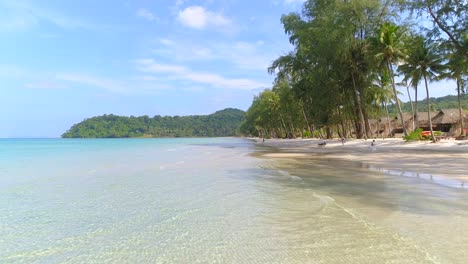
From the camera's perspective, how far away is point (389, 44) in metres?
30.7

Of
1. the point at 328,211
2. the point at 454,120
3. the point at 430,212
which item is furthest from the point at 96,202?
the point at 454,120

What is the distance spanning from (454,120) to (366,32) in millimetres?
26326

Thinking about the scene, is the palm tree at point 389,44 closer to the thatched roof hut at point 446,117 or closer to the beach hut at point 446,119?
the beach hut at point 446,119

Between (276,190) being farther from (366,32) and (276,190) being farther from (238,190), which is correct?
(366,32)

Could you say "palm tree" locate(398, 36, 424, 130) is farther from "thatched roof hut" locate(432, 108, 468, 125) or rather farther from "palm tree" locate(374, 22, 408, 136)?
"thatched roof hut" locate(432, 108, 468, 125)

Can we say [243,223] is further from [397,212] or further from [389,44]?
[389,44]

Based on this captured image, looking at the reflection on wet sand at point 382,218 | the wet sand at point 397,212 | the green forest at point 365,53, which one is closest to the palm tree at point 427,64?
the green forest at point 365,53

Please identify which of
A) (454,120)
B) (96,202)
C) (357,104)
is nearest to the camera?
(96,202)

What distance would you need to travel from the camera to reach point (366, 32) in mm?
34562

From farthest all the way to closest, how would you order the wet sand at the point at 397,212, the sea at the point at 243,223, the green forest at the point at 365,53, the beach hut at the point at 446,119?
the beach hut at the point at 446,119
the green forest at the point at 365,53
the sea at the point at 243,223
the wet sand at the point at 397,212

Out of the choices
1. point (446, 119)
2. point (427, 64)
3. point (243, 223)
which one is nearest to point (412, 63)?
point (427, 64)

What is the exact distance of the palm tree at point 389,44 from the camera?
1216 inches

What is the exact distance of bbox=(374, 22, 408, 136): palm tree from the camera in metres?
30.9

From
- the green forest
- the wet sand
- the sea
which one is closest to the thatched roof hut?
the green forest
